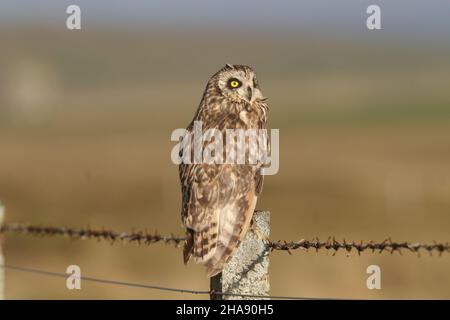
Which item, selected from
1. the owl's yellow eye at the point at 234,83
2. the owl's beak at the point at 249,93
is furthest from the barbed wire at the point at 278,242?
the owl's yellow eye at the point at 234,83

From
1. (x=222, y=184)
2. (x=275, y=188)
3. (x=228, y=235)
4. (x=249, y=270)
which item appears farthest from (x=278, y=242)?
(x=275, y=188)

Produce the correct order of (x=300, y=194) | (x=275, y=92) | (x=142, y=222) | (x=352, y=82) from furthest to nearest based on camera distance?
(x=352, y=82), (x=275, y=92), (x=300, y=194), (x=142, y=222)

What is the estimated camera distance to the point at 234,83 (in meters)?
10.8

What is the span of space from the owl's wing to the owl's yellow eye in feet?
3.94

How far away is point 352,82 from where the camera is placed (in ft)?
463

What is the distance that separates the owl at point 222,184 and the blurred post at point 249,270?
17 centimetres

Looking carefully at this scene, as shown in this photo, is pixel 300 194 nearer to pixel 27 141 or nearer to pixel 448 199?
pixel 448 199

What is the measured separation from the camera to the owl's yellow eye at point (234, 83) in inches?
425

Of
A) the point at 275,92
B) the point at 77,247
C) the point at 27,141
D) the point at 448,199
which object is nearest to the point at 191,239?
the point at 77,247

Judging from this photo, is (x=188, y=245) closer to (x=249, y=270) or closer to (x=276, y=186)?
(x=249, y=270)

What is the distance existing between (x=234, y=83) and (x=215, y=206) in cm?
181

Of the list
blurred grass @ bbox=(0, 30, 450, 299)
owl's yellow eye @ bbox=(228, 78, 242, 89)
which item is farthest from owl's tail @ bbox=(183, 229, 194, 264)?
blurred grass @ bbox=(0, 30, 450, 299)

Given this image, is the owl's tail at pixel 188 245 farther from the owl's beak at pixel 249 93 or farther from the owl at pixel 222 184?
the owl's beak at pixel 249 93

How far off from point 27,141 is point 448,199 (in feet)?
109
